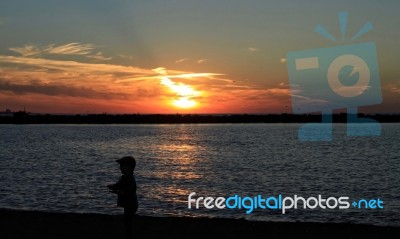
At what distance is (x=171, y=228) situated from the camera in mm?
15047

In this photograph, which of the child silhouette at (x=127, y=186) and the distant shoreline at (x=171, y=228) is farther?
the distant shoreline at (x=171, y=228)

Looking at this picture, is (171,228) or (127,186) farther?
(171,228)

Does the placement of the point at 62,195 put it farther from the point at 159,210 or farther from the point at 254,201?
the point at 254,201

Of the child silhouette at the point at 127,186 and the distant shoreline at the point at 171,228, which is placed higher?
the child silhouette at the point at 127,186

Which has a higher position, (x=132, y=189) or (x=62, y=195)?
(x=132, y=189)

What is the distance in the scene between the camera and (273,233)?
47.3ft

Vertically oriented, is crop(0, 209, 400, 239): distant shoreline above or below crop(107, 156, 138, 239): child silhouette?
below

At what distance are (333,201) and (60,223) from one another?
2037cm

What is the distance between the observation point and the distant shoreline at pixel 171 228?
1406 centimetres

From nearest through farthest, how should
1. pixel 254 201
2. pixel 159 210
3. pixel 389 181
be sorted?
pixel 159 210 < pixel 254 201 < pixel 389 181

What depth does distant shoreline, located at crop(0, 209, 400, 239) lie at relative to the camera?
46.1 ft

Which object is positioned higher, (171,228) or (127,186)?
(127,186)

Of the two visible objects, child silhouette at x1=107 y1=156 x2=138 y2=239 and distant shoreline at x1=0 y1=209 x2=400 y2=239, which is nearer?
child silhouette at x1=107 y1=156 x2=138 y2=239

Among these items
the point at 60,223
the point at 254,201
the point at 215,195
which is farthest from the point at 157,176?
the point at 60,223
